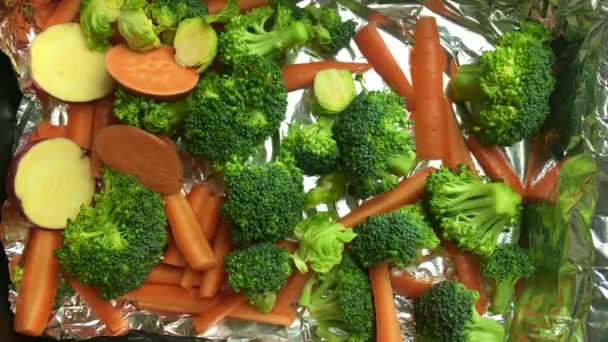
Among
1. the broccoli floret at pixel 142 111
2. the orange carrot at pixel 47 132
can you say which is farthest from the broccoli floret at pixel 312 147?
the orange carrot at pixel 47 132

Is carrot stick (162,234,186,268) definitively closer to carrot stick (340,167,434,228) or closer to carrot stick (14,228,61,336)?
carrot stick (14,228,61,336)

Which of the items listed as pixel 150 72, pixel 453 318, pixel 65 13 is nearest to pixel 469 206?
pixel 453 318

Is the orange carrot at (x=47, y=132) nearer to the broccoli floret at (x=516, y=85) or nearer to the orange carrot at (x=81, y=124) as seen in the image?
the orange carrot at (x=81, y=124)

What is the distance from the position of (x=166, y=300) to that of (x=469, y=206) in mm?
911

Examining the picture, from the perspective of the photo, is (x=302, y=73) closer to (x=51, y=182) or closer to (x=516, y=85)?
(x=516, y=85)

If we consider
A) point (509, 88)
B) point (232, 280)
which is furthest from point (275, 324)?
point (509, 88)

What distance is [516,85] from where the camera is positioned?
5.87ft

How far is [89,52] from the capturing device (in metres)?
1.88

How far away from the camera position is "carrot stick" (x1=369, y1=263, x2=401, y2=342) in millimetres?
1774

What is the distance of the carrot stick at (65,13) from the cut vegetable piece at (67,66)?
51 millimetres

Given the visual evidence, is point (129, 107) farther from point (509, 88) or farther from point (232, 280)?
point (509, 88)

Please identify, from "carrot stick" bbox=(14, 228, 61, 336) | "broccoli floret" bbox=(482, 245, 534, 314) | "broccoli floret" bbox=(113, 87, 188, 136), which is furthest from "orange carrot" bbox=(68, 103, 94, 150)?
"broccoli floret" bbox=(482, 245, 534, 314)

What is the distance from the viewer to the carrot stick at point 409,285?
188cm

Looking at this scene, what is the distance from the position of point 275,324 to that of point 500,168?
828 mm
